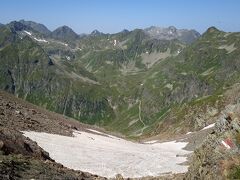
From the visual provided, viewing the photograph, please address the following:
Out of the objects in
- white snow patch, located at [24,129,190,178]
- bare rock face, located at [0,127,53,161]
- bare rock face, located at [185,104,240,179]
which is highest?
bare rock face, located at [185,104,240,179]

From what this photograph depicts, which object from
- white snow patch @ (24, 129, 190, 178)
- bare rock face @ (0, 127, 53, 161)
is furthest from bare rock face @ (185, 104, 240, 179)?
white snow patch @ (24, 129, 190, 178)

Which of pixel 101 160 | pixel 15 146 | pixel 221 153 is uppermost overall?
pixel 221 153

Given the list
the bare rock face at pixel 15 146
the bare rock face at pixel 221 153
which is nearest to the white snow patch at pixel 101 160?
the bare rock face at pixel 15 146

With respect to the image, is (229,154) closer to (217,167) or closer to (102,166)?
(217,167)

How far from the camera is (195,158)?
85.7ft

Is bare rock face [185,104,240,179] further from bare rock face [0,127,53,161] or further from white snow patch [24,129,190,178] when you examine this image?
white snow patch [24,129,190,178]

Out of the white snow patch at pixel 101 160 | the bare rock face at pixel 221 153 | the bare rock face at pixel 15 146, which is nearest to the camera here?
the bare rock face at pixel 221 153

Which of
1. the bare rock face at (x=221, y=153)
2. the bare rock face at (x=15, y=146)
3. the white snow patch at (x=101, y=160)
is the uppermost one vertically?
the bare rock face at (x=221, y=153)

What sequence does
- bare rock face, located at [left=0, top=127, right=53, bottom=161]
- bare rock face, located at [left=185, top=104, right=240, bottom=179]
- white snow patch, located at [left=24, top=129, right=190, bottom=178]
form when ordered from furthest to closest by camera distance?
white snow patch, located at [left=24, top=129, right=190, bottom=178] < bare rock face, located at [left=0, top=127, right=53, bottom=161] < bare rock face, located at [left=185, top=104, right=240, bottom=179]

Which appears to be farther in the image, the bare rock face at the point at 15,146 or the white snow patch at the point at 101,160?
the white snow patch at the point at 101,160

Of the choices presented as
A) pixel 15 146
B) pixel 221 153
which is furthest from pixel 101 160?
pixel 221 153

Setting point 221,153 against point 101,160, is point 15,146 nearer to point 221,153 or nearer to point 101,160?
point 221,153

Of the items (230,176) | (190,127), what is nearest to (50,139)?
(230,176)

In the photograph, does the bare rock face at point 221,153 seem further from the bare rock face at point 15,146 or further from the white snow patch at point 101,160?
the white snow patch at point 101,160
